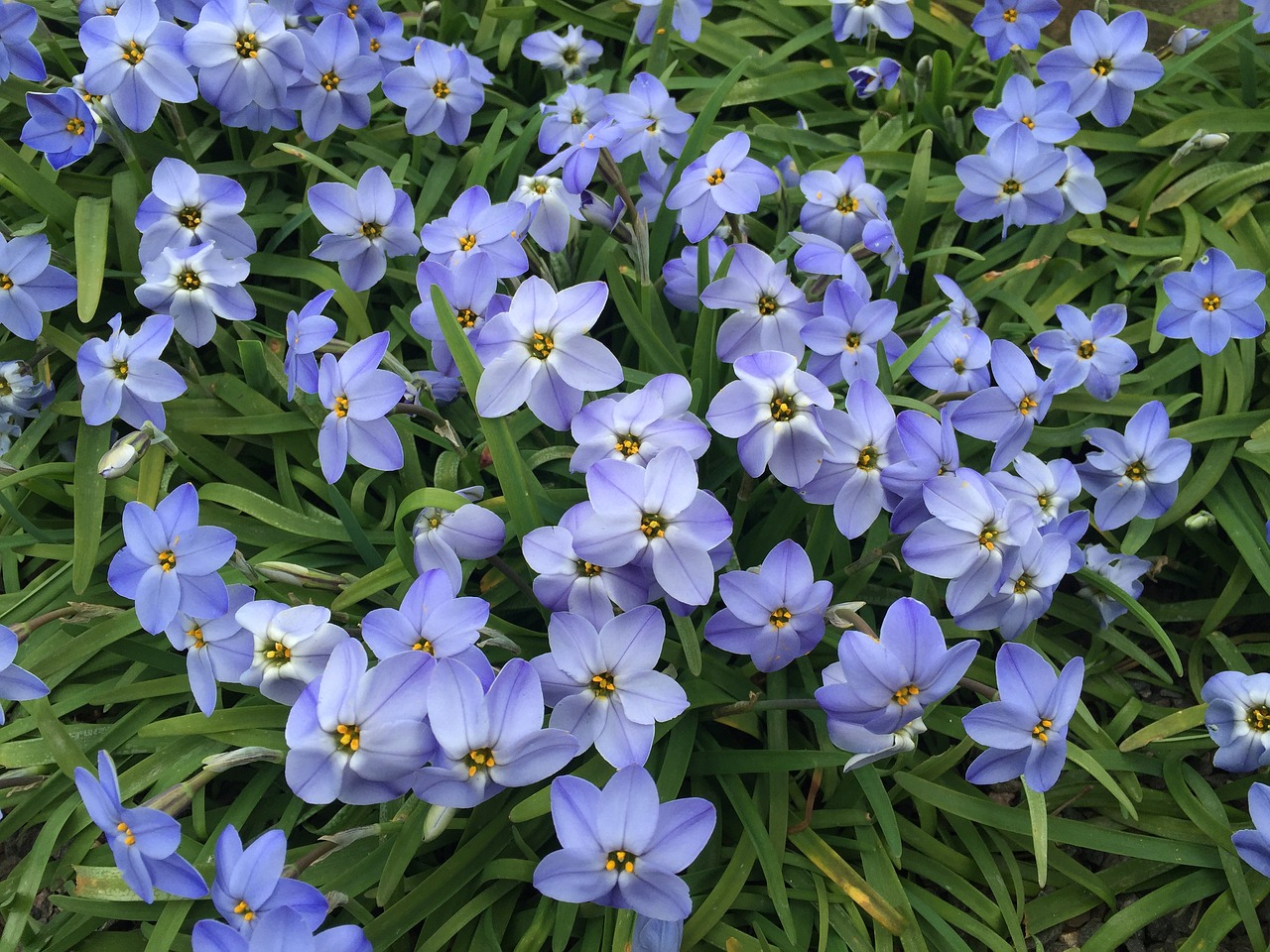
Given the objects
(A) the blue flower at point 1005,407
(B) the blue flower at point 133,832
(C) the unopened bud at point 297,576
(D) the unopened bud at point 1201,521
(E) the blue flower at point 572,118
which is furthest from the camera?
(E) the blue flower at point 572,118

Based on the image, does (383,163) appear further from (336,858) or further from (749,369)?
(336,858)

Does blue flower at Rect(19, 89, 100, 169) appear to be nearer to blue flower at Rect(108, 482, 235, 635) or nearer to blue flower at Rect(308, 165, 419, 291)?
blue flower at Rect(308, 165, 419, 291)

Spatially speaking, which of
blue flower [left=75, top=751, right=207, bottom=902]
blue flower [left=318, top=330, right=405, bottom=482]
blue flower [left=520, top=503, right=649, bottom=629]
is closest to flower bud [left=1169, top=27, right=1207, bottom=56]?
blue flower [left=520, top=503, right=649, bottom=629]

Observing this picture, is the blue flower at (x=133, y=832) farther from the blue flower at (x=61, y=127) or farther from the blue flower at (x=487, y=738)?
the blue flower at (x=61, y=127)

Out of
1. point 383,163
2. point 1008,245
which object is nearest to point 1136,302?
point 1008,245

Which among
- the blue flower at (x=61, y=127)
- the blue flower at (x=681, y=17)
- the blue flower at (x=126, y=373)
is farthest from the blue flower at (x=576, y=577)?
the blue flower at (x=681, y=17)

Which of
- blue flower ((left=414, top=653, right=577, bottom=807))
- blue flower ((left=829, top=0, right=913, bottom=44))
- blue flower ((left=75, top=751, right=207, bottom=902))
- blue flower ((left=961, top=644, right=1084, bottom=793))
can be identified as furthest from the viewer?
blue flower ((left=829, top=0, right=913, bottom=44))
